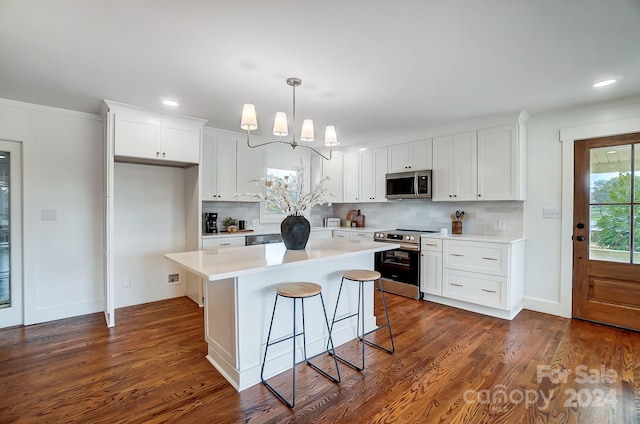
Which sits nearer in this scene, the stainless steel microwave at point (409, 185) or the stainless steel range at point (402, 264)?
the stainless steel range at point (402, 264)

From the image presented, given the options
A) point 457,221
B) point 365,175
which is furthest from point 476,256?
point 365,175

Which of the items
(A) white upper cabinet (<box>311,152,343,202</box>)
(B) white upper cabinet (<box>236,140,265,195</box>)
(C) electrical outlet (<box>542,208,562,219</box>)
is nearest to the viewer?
(C) electrical outlet (<box>542,208,562,219</box>)

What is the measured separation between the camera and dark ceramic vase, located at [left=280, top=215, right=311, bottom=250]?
2.67m

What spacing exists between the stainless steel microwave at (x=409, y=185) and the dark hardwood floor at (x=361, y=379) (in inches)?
70.7

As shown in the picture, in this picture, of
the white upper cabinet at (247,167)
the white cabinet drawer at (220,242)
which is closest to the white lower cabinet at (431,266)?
the white cabinet drawer at (220,242)

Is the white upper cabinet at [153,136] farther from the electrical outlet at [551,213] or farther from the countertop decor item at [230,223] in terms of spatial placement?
the electrical outlet at [551,213]

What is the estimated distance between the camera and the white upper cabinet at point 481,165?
3.56 meters

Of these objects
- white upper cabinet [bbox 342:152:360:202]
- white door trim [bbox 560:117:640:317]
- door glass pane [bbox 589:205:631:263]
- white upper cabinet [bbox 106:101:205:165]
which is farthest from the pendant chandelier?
door glass pane [bbox 589:205:631:263]

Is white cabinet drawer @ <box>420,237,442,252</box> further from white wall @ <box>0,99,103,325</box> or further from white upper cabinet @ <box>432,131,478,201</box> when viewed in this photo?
white wall @ <box>0,99,103,325</box>

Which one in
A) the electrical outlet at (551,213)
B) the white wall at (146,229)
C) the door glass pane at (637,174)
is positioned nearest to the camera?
the door glass pane at (637,174)

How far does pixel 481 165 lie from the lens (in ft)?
12.5

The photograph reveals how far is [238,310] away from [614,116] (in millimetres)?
4065

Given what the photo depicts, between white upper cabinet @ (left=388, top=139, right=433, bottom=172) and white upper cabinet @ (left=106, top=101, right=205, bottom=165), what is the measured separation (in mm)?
2739

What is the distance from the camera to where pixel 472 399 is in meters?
2.00
